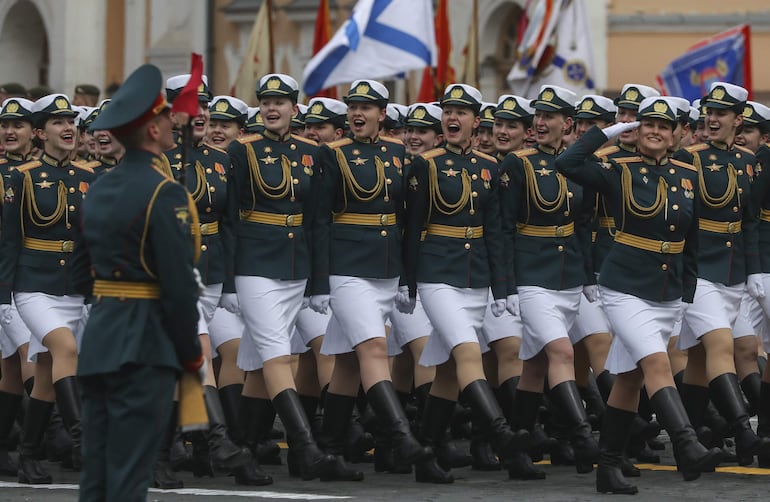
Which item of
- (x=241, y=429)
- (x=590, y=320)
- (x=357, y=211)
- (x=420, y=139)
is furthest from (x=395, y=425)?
(x=420, y=139)

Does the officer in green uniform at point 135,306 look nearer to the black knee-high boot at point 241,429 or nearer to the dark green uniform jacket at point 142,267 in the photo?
the dark green uniform jacket at point 142,267

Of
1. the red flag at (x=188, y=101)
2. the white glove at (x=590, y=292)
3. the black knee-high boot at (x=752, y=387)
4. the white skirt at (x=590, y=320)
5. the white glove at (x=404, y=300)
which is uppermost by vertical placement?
the red flag at (x=188, y=101)

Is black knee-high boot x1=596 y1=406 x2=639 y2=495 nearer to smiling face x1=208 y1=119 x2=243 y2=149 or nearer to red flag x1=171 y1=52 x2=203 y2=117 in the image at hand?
smiling face x1=208 y1=119 x2=243 y2=149

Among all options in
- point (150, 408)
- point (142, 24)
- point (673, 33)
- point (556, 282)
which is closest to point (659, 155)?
point (556, 282)

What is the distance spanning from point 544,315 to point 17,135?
307 centimetres

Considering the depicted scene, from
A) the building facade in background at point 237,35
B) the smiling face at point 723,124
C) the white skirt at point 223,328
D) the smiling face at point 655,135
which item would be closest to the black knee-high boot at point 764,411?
the smiling face at point 723,124

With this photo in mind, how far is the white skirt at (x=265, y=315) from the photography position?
10.8 metres

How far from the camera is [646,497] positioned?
10.2m

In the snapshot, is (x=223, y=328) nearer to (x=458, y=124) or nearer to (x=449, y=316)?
(x=449, y=316)

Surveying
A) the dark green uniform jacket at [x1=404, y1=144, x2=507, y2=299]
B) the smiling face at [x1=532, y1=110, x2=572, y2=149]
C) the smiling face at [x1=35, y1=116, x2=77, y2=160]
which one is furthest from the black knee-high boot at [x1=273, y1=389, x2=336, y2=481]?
the smiling face at [x1=532, y1=110, x2=572, y2=149]

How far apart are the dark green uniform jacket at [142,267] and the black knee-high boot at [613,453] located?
332 centimetres

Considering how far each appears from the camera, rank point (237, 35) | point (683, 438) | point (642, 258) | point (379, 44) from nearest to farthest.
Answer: point (683, 438) < point (642, 258) < point (379, 44) < point (237, 35)

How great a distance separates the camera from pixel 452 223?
11359 mm

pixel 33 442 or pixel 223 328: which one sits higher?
pixel 223 328
